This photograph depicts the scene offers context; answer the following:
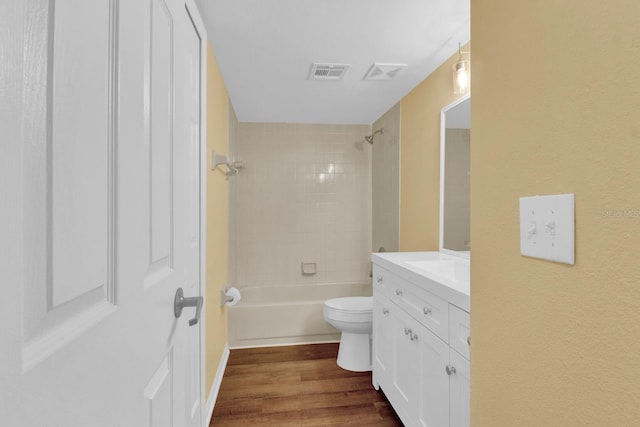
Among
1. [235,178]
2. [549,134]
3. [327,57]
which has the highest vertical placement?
[327,57]

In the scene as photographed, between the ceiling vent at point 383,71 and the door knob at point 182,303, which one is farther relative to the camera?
the ceiling vent at point 383,71

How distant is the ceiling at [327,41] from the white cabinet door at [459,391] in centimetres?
156

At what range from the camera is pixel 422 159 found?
7.81ft

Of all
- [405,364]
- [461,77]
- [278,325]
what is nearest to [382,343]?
[405,364]

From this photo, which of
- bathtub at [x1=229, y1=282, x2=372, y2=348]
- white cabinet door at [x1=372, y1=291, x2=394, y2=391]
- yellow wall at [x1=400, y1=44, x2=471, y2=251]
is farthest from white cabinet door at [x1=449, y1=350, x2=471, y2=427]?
bathtub at [x1=229, y1=282, x2=372, y2=348]

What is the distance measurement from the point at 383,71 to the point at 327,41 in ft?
1.77

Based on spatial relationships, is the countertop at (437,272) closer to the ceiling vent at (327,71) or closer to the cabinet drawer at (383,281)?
the cabinet drawer at (383,281)

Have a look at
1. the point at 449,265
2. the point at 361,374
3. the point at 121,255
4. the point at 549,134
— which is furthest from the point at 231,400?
the point at 549,134

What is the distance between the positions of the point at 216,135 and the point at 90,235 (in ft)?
5.87

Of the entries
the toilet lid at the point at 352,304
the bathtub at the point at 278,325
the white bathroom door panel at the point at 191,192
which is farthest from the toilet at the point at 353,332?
the white bathroom door panel at the point at 191,192

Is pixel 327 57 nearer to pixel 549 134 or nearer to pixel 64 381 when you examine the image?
pixel 549 134

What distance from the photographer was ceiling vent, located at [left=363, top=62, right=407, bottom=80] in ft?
6.81

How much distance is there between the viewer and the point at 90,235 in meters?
0.44

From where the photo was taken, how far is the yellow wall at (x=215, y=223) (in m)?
1.87
